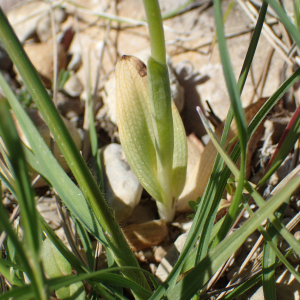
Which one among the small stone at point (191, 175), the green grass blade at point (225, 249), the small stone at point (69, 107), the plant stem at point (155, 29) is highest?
the small stone at point (69, 107)

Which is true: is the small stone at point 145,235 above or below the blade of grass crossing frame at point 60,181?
below

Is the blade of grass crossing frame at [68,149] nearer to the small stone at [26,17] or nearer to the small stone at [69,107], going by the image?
the small stone at [69,107]

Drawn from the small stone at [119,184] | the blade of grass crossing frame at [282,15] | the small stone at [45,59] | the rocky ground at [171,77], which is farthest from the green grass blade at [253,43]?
the small stone at [45,59]

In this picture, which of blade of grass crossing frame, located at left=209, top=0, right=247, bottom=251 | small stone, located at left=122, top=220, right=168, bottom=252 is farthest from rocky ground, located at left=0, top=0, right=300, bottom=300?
blade of grass crossing frame, located at left=209, top=0, right=247, bottom=251

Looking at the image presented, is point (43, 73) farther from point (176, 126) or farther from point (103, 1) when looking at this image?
point (176, 126)

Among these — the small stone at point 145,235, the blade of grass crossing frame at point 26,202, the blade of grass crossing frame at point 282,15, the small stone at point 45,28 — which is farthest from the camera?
the small stone at point 45,28

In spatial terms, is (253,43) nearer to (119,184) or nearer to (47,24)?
(119,184)

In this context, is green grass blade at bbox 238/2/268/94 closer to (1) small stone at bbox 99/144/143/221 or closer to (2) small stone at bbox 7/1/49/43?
(1) small stone at bbox 99/144/143/221

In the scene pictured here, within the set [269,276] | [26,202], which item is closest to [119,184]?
[269,276]
